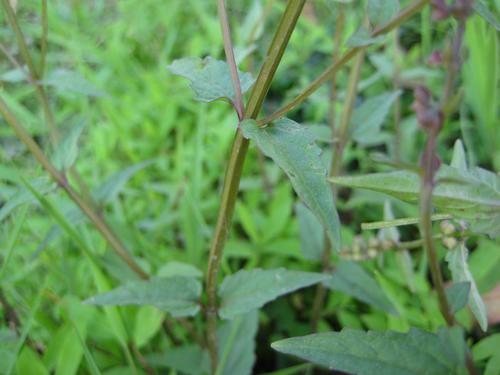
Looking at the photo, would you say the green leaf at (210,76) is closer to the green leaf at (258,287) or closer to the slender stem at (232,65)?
the slender stem at (232,65)

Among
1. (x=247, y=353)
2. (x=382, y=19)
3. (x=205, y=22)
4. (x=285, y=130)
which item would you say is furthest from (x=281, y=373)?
(x=205, y=22)

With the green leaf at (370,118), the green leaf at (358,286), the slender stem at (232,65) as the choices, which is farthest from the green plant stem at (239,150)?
the green leaf at (370,118)

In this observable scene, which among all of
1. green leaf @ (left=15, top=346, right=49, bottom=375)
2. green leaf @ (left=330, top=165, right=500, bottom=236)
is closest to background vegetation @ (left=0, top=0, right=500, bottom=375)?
green leaf @ (left=15, top=346, right=49, bottom=375)

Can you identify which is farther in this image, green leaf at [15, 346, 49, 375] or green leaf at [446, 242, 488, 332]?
green leaf at [15, 346, 49, 375]

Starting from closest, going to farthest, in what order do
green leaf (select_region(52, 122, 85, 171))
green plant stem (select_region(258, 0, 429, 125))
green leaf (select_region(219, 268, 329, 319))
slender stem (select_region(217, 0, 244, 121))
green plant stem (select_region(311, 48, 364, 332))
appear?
green plant stem (select_region(258, 0, 429, 125))
slender stem (select_region(217, 0, 244, 121))
green leaf (select_region(219, 268, 329, 319))
green leaf (select_region(52, 122, 85, 171))
green plant stem (select_region(311, 48, 364, 332))

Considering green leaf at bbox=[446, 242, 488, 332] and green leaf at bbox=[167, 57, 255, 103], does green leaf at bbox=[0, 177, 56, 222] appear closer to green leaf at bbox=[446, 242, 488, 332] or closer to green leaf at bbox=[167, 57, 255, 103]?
green leaf at bbox=[167, 57, 255, 103]

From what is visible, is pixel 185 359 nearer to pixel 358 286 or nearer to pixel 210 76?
pixel 358 286
